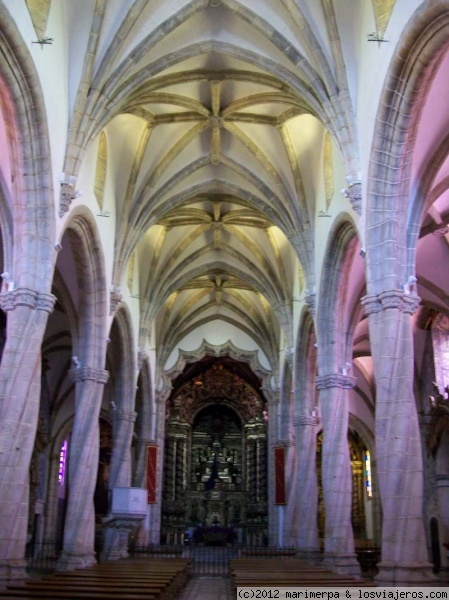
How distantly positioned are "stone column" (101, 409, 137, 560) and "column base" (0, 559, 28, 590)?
902cm

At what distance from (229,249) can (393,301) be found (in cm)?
1424

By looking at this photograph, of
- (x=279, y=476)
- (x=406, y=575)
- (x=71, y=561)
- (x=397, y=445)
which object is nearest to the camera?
(x=406, y=575)

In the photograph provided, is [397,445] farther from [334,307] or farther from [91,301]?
[91,301]

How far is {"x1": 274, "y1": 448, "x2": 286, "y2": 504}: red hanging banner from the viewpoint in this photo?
26.7 m

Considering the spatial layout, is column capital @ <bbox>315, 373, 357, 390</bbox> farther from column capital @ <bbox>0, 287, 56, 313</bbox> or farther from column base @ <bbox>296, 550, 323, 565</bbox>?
column capital @ <bbox>0, 287, 56, 313</bbox>

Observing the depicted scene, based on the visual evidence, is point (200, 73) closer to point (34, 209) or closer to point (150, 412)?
point (34, 209)

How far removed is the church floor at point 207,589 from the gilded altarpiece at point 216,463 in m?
13.3

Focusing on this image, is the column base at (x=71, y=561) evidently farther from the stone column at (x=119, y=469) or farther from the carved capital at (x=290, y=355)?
the carved capital at (x=290, y=355)

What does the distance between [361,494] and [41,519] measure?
15.4 m

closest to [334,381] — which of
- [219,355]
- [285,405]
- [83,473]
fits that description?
[83,473]

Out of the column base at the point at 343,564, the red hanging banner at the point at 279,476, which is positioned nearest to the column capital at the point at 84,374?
the column base at the point at 343,564

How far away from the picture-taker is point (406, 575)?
404 inches

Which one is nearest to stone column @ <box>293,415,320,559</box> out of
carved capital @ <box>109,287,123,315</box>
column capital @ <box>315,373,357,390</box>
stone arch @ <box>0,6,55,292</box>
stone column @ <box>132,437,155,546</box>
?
column capital @ <box>315,373,357,390</box>

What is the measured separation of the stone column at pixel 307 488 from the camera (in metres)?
20.1
